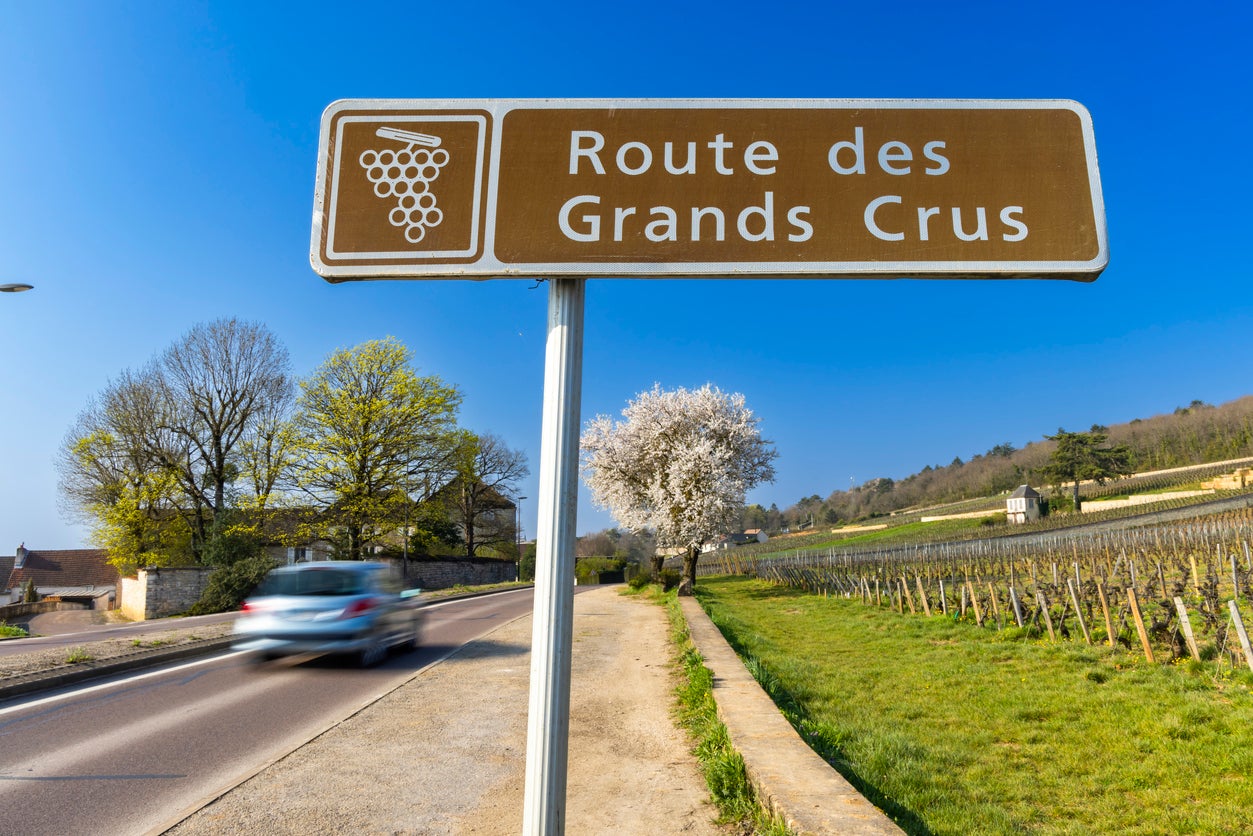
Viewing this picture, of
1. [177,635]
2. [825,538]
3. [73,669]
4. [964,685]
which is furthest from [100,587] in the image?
[825,538]

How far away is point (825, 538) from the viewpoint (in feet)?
261

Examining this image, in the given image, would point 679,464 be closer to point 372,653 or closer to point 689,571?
point 689,571

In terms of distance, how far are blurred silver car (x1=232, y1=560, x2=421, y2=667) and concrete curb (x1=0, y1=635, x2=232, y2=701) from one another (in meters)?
1.27

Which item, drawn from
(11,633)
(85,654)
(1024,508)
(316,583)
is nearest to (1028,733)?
(316,583)

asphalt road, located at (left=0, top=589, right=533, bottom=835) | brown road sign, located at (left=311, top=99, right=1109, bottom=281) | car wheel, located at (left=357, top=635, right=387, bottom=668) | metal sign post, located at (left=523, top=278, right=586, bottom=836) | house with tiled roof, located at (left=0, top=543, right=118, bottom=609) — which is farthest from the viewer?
house with tiled roof, located at (left=0, top=543, right=118, bottom=609)

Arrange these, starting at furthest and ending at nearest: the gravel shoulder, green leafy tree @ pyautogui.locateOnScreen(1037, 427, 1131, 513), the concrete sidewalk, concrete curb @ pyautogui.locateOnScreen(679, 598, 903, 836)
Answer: green leafy tree @ pyautogui.locateOnScreen(1037, 427, 1131, 513), the gravel shoulder, the concrete sidewalk, concrete curb @ pyautogui.locateOnScreen(679, 598, 903, 836)

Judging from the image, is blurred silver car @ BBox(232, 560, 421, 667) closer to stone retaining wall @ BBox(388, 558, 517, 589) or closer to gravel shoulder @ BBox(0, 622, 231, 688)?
gravel shoulder @ BBox(0, 622, 231, 688)

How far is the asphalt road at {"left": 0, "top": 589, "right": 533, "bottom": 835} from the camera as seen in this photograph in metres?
4.38

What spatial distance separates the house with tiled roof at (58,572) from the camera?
47.1m

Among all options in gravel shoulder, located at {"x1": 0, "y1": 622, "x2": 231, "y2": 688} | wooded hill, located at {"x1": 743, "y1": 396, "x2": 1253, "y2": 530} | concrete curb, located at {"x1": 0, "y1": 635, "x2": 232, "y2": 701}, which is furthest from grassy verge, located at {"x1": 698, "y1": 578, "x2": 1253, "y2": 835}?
wooded hill, located at {"x1": 743, "y1": 396, "x2": 1253, "y2": 530}

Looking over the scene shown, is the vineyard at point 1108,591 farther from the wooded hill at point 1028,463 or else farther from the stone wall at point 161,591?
the stone wall at point 161,591

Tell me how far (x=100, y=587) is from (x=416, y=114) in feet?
192

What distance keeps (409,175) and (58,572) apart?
202 feet

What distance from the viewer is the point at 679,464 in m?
28.1
